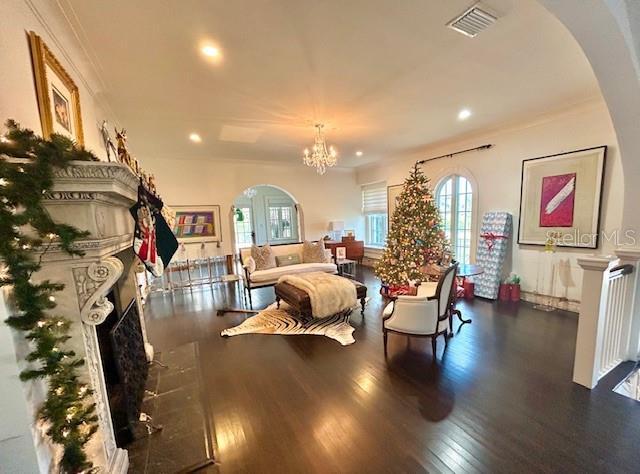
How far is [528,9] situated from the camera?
6.23 ft

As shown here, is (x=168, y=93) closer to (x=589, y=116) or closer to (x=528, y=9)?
(x=528, y=9)

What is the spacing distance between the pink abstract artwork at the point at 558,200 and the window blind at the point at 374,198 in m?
3.78

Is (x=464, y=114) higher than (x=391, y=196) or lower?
higher

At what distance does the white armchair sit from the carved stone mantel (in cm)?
243

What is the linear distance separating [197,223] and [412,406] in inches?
234

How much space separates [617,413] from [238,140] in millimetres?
5707

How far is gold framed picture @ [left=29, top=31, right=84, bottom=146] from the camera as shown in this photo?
5.39 feet

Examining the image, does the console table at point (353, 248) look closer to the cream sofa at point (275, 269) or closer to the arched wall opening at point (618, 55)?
the cream sofa at point (275, 269)

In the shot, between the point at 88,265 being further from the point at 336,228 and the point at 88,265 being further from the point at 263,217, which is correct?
the point at 263,217

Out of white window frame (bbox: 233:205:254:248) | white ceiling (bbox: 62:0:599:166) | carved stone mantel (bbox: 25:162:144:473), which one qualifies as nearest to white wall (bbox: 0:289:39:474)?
carved stone mantel (bbox: 25:162:144:473)

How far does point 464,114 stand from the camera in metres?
3.94

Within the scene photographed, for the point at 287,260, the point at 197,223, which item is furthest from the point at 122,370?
the point at 197,223

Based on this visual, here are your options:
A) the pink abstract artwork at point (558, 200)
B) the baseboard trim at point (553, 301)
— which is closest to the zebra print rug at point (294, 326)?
the baseboard trim at point (553, 301)

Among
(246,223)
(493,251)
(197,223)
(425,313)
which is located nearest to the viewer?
(425,313)
